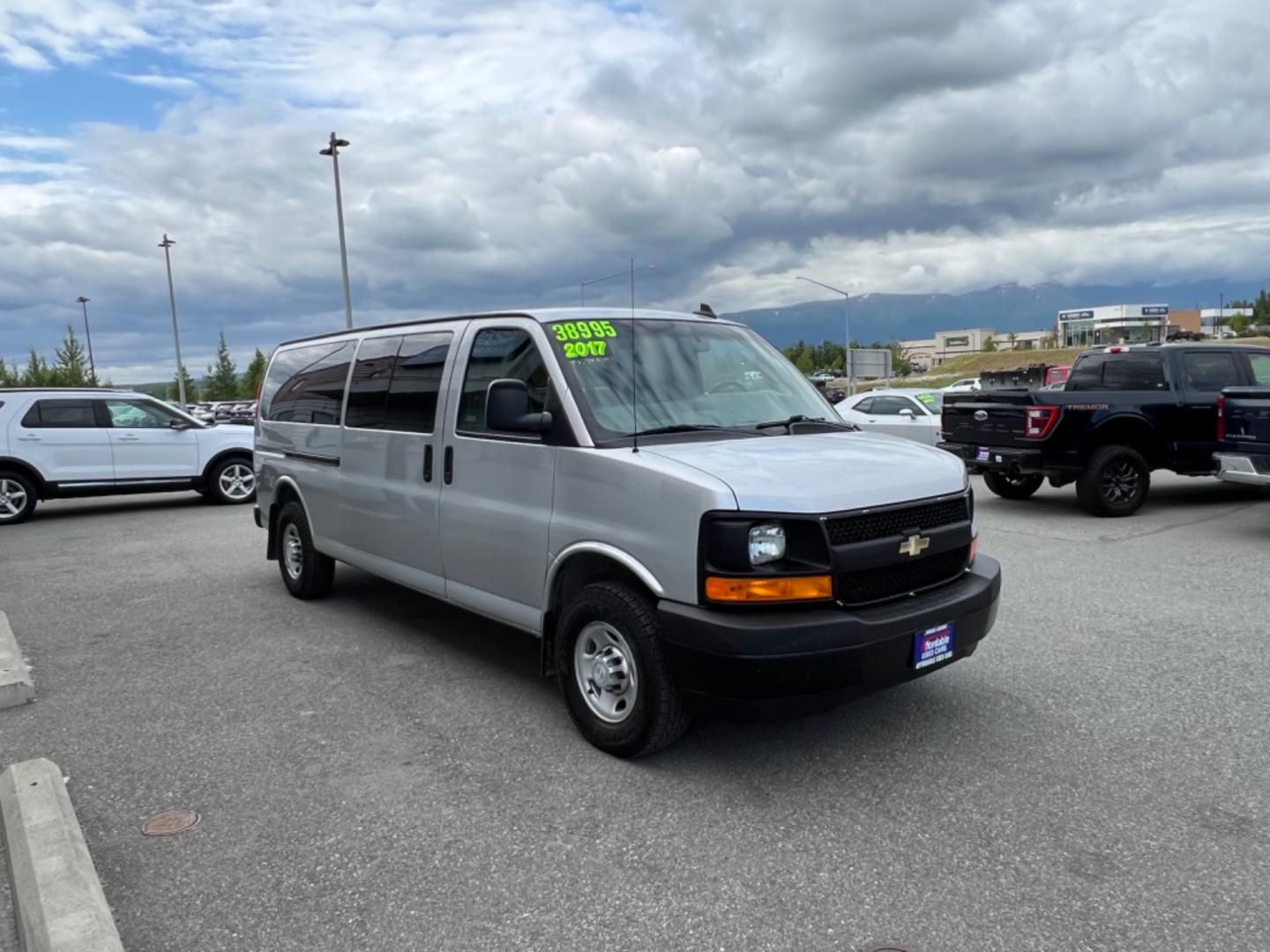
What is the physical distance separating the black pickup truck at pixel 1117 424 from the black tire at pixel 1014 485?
134 cm

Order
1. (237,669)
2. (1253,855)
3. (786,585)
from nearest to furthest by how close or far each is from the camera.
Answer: (1253,855), (786,585), (237,669)

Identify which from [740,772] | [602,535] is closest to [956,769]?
[740,772]

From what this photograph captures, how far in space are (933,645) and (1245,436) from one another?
272 inches

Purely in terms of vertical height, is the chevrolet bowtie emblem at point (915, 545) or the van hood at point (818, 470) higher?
the van hood at point (818, 470)

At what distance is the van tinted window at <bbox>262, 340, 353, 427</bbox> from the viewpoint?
20.9 feet

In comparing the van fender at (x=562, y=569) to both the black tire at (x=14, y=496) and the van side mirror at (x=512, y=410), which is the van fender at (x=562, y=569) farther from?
the black tire at (x=14, y=496)

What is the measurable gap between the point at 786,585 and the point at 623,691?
944 millimetres

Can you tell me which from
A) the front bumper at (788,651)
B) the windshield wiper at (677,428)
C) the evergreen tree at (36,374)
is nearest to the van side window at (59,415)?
the windshield wiper at (677,428)

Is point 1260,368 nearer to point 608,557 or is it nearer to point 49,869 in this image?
point 608,557

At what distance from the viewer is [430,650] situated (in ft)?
18.9

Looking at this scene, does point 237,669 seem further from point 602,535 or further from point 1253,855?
point 1253,855

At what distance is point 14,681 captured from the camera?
493 centimetres

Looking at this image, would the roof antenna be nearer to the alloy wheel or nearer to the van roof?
the van roof

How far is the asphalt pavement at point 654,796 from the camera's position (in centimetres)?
286
